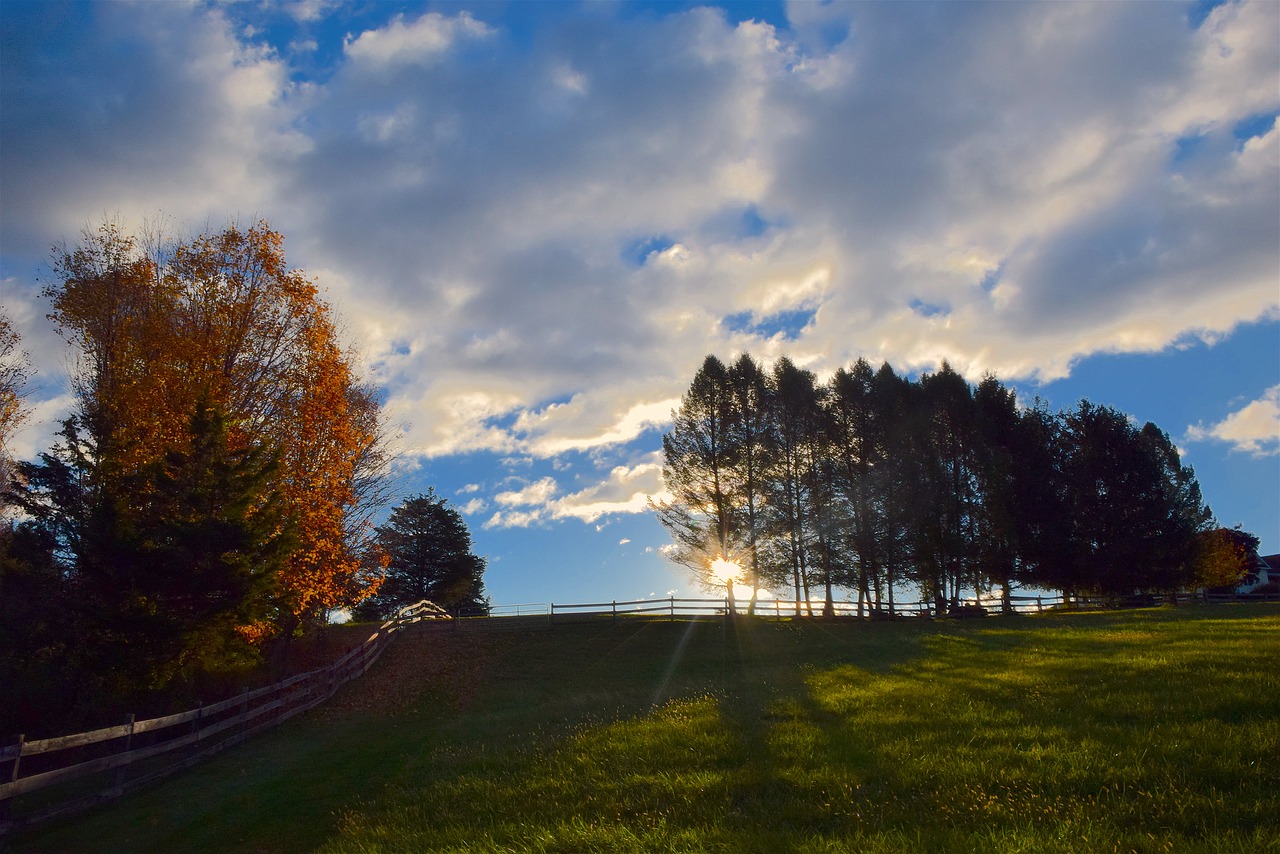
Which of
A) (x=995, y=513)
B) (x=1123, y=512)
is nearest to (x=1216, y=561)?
(x=1123, y=512)

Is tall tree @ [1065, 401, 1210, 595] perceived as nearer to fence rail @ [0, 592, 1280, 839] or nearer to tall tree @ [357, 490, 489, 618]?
fence rail @ [0, 592, 1280, 839]

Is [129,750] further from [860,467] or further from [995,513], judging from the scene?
[995,513]

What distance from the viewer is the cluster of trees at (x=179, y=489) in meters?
16.6

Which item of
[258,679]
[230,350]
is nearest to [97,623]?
[230,350]

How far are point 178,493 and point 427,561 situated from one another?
46.7 m

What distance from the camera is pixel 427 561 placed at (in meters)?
62.6

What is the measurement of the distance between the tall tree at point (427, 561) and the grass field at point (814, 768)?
44818 mm

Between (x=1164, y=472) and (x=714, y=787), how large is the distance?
59239mm

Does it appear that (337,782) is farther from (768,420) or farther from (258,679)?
(768,420)

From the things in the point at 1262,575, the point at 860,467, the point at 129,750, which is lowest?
the point at 1262,575

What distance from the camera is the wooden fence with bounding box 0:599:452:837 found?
36.0 ft

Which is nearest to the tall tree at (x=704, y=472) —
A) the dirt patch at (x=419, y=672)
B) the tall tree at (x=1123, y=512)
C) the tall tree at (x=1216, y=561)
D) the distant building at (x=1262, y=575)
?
the dirt patch at (x=419, y=672)

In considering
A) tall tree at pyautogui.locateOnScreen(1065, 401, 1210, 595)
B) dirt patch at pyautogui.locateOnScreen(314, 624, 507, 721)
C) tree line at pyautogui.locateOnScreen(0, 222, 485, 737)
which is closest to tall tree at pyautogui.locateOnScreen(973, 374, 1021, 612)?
tall tree at pyautogui.locateOnScreen(1065, 401, 1210, 595)

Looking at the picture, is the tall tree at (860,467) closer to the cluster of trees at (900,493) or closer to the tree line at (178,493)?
the cluster of trees at (900,493)
